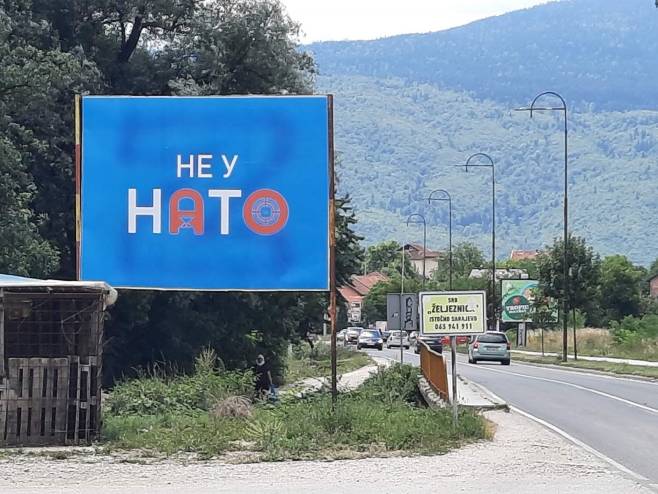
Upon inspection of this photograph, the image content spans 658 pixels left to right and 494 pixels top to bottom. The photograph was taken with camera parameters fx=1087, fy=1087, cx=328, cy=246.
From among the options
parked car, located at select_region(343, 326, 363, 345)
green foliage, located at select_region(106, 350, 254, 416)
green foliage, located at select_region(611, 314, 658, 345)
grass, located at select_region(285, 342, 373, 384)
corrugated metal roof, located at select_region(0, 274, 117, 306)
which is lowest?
parked car, located at select_region(343, 326, 363, 345)

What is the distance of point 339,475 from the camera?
12828mm

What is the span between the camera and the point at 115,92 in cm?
3459

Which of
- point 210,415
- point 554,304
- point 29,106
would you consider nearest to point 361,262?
point 29,106

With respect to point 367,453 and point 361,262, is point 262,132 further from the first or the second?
point 361,262

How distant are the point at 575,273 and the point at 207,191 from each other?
41.3m

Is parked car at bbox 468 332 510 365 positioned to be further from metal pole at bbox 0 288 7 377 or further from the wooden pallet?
metal pole at bbox 0 288 7 377

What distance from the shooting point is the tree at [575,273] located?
56.3 m

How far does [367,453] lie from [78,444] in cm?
405

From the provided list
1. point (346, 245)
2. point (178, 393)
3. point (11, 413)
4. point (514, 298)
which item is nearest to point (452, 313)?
point (178, 393)

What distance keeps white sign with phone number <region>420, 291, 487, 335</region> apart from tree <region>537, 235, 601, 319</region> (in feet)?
132

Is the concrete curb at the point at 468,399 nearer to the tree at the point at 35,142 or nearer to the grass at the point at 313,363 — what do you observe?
the tree at the point at 35,142

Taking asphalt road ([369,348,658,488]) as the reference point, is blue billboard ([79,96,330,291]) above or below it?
above

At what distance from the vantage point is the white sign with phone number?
1647 centimetres

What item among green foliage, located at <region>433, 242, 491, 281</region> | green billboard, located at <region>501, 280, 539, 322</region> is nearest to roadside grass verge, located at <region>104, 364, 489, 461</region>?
green billboard, located at <region>501, 280, 539, 322</region>
